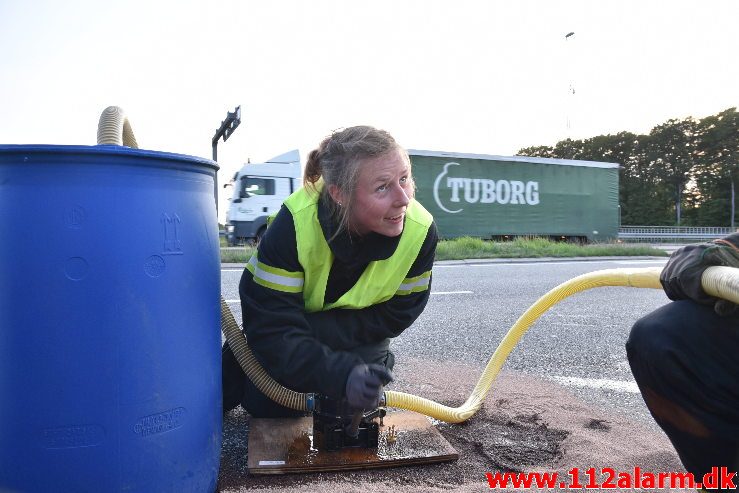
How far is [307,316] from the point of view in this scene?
76.2 inches

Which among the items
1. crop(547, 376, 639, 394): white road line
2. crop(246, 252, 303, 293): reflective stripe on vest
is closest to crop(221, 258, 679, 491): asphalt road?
crop(547, 376, 639, 394): white road line

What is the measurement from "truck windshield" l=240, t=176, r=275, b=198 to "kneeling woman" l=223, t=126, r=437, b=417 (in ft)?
38.9

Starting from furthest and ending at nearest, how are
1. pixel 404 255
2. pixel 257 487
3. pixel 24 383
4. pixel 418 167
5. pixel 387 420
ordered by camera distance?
pixel 418 167 < pixel 387 420 < pixel 404 255 < pixel 257 487 < pixel 24 383

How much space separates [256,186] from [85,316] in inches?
492

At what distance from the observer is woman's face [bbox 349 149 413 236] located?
171cm

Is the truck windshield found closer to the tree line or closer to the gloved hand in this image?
the gloved hand

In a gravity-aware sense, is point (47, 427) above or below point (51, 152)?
below

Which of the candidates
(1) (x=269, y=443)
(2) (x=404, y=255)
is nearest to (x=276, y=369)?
(1) (x=269, y=443)

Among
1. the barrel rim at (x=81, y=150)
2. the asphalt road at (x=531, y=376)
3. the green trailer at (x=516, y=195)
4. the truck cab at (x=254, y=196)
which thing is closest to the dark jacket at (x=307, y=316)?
the asphalt road at (x=531, y=376)

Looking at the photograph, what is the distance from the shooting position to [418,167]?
49.8ft

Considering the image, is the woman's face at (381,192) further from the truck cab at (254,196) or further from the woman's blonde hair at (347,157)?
the truck cab at (254,196)

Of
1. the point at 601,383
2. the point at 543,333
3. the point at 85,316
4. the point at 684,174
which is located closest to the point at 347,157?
the point at 85,316

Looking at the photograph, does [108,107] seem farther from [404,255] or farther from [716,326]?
[716,326]

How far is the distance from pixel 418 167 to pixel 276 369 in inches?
541
